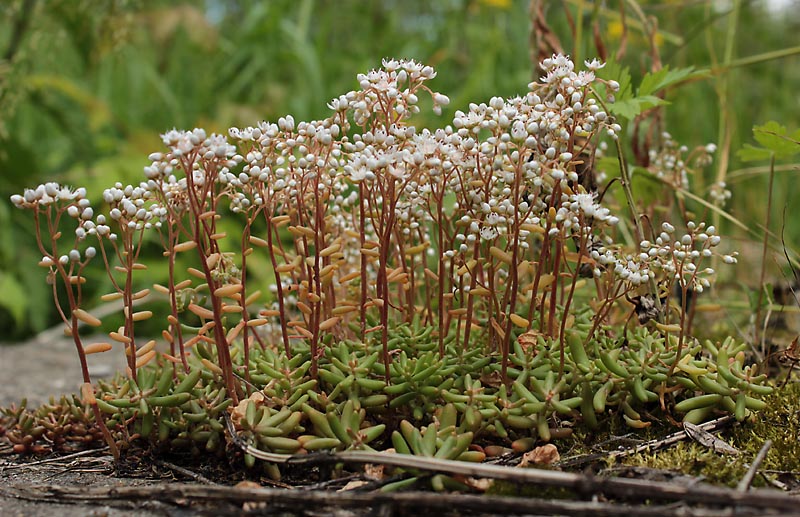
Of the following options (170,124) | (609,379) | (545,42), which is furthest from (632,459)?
(170,124)

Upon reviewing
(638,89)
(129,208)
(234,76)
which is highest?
(234,76)

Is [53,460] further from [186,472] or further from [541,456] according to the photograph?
[541,456]

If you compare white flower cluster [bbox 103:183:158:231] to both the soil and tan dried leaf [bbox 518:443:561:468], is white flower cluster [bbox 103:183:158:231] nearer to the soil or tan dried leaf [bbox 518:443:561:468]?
the soil

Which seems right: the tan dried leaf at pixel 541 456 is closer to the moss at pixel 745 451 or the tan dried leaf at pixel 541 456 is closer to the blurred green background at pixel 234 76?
the moss at pixel 745 451

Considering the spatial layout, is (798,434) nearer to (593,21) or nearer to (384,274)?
(384,274)

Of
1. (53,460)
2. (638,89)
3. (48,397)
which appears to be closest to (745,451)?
(638,89)

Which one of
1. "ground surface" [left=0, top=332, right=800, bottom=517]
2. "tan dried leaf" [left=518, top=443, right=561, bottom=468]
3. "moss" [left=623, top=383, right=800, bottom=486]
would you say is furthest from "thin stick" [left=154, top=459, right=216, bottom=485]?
"moss" [left=623, top=383, right=800, bottom=486]

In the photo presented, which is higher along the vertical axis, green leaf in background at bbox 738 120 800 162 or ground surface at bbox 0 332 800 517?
green leaf in background at bbox 738 120 800 162

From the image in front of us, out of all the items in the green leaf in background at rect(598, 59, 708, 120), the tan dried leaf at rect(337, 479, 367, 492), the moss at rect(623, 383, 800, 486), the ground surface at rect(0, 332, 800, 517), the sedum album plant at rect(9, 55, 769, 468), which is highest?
the green leaf in background at rect(598, 59, 708, 120)
